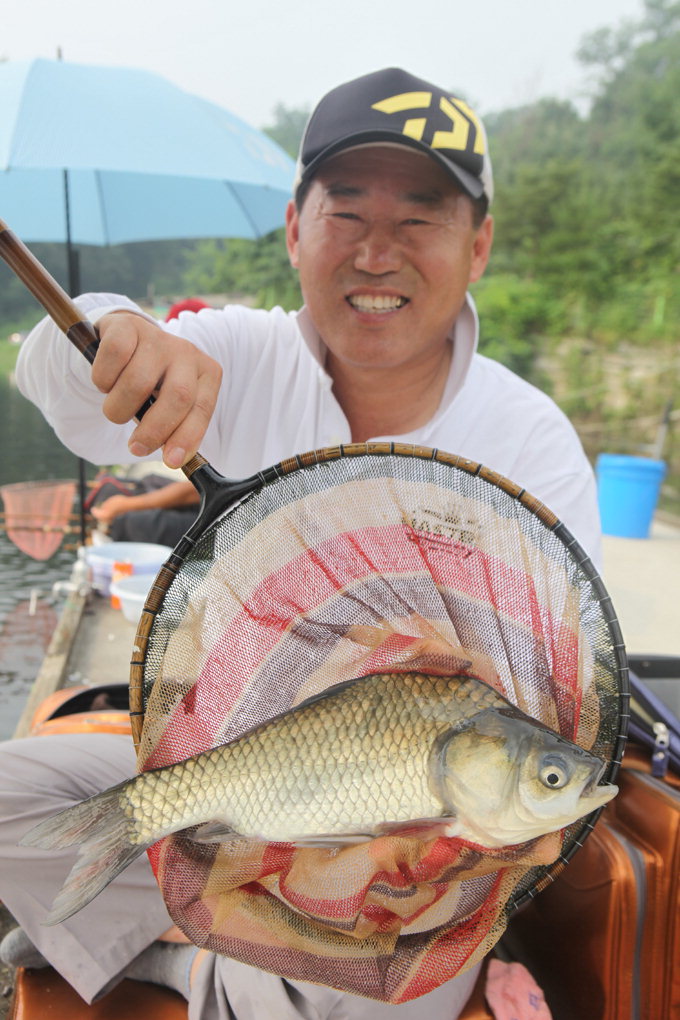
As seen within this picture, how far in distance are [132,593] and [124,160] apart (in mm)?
2425

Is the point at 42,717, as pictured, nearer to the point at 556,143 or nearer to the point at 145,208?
the point at 145,208

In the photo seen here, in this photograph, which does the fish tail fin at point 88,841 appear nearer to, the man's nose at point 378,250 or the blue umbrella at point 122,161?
the man's nose at point 378,250

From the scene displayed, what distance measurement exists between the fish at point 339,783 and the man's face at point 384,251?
998mm

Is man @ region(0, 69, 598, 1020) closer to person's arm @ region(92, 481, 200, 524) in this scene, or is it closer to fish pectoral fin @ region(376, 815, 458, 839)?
fish pectoral fin @ region(376, 815, 458, 839)

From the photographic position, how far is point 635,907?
1.76m

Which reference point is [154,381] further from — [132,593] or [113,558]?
[113,558]

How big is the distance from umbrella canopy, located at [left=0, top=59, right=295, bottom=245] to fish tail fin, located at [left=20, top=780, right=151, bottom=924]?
4236 mm

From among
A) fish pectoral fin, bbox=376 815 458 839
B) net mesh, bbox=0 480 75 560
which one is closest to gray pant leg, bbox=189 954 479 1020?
fish pectoral fin, bbox=376 815 458 839

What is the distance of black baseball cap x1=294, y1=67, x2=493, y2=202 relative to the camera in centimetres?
188

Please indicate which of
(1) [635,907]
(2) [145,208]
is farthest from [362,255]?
(2) [145,208]

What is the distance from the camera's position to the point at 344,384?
7.19ft

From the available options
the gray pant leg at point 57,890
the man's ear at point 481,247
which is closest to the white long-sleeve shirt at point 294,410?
the man's ear at point 481,247

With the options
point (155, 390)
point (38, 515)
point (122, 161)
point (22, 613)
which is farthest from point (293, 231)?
point (38, 515)

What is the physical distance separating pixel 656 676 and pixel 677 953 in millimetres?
765
